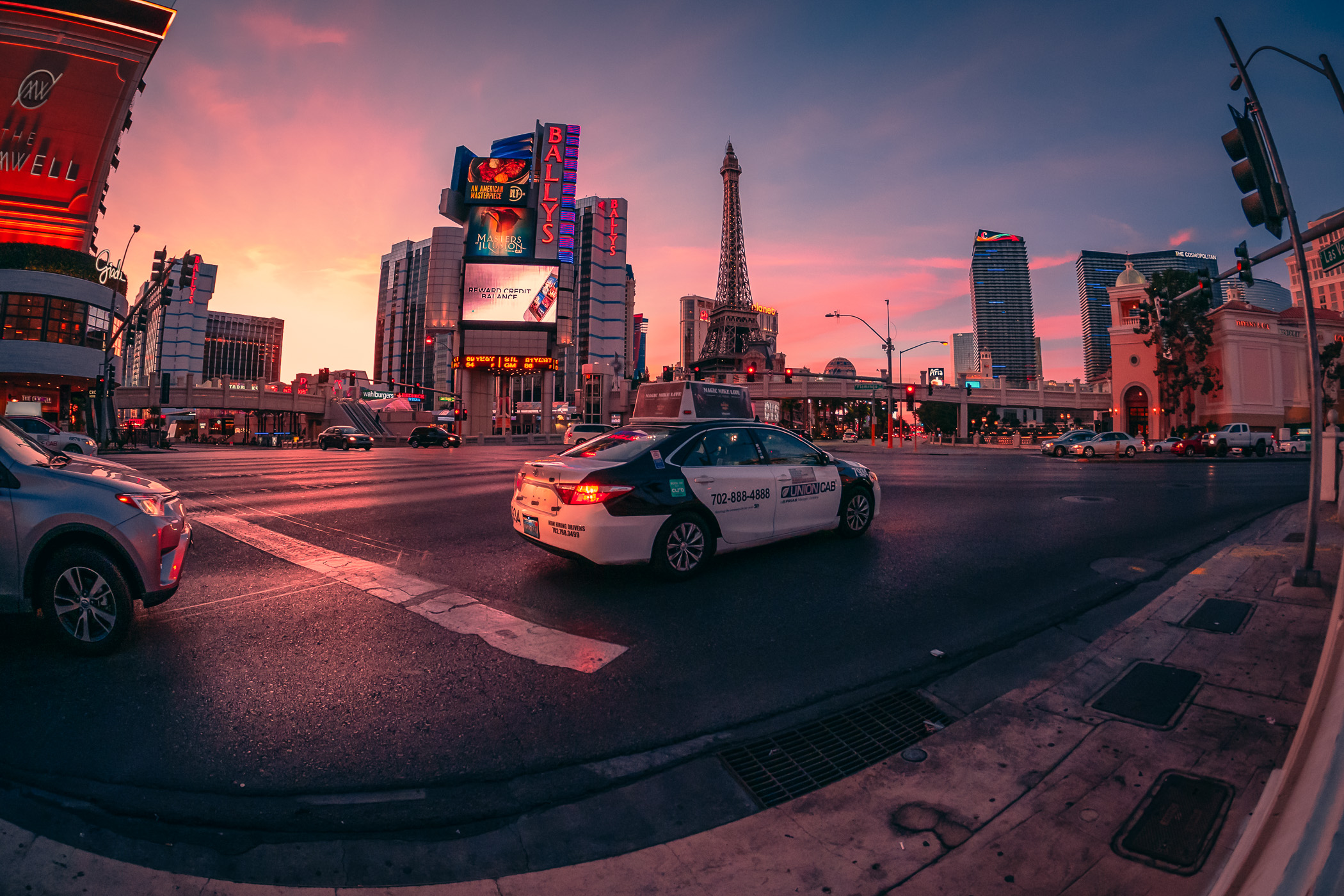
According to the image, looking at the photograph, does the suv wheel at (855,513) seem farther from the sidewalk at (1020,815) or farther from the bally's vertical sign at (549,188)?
the bally's vertical sign at (549,188)

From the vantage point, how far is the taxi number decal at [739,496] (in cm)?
602

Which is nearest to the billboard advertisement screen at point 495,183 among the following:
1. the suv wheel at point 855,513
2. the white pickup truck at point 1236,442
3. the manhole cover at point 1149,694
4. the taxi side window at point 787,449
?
the white pickup truck at point 1236,442

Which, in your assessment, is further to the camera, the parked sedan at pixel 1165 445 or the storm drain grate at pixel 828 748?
the parked sedan at pixel 1165 445

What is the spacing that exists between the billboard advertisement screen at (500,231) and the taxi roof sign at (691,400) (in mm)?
46454

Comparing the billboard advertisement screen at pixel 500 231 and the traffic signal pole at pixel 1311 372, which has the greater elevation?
the billboard advertisement screen at pixel 500 231

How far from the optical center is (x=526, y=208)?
6488 cm

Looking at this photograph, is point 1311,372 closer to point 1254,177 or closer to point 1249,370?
point 1254,177

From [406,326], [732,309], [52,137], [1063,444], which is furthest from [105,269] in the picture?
[406,326]

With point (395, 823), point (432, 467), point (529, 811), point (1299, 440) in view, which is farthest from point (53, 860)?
point (1299, 440)

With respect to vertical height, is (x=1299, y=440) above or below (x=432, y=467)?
above

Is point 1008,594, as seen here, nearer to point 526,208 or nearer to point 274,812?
point 274,812

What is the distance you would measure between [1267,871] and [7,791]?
4.41 metres

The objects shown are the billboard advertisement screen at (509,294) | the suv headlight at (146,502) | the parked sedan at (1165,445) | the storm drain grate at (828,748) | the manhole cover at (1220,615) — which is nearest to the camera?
the storm drain grate at (828,748)

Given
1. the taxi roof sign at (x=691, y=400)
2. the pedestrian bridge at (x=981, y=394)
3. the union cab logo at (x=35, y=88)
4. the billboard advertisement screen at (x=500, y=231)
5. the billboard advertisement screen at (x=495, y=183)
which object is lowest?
the taxi roof sign at (x=691, y=400)
